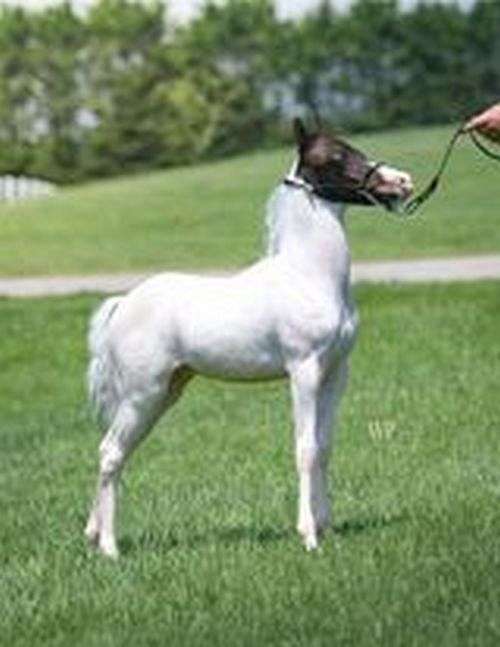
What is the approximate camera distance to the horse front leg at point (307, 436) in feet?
24.4

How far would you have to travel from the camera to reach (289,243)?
7.63m

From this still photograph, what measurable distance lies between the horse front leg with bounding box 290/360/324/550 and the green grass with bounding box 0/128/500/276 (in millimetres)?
19938

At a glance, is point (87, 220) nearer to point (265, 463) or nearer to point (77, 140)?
point (265, 463)

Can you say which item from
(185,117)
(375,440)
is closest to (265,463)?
(375,440)

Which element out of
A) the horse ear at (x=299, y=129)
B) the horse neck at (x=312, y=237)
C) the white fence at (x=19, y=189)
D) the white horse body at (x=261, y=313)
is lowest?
the white fence at (x=19, y=189)

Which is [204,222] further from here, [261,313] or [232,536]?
[261,313]

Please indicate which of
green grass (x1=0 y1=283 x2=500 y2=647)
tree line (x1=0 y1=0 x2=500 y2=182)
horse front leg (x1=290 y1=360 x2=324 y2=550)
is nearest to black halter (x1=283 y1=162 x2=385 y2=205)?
horse front leg (x1=290 y1=360 x2=324 y2=550)

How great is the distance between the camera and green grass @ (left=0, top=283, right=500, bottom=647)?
6438 millimetres

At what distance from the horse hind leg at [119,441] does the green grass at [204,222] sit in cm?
1973

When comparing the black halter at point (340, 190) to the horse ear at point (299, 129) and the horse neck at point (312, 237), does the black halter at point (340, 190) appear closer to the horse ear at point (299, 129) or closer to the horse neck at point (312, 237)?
the horse neck at point (312, 237)

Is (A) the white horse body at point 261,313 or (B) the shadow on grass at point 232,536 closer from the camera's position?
(A) the white horse body at point 261,313

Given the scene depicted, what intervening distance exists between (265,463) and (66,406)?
4951 millimetres

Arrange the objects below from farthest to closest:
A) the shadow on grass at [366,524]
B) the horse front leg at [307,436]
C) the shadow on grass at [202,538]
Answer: the shadow on grass at [366,524]
the shadow on grass at [202,538]
the horse front leg at [307,436]

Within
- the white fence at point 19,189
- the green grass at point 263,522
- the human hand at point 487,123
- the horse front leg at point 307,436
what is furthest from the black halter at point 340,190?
the white fence at point 19,189
